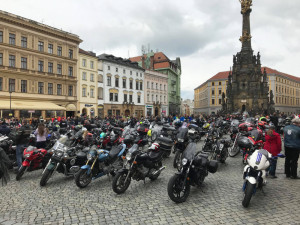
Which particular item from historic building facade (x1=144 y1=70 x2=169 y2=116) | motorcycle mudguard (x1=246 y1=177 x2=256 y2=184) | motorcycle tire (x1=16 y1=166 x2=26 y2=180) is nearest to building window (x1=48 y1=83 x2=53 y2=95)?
historic building facade (x1=144 y1=70 x2=169 y2=116)

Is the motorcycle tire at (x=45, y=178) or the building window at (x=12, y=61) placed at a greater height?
the building window at (x=12, y=61)

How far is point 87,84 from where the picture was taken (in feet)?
138

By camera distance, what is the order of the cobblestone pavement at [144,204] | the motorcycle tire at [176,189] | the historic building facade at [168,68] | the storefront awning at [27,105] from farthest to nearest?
the historic building facade at [168,68], the storefront awning at [27,105], the motorcycle tire at [176,189], the cobblestone pavement at [144,204]

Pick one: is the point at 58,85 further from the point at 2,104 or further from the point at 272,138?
the point at 272,138

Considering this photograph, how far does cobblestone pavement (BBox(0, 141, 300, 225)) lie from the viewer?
4211 millimetres

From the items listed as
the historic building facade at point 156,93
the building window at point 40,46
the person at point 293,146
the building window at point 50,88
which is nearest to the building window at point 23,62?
the building window at point 40,46

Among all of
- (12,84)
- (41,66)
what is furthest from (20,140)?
(41,66)

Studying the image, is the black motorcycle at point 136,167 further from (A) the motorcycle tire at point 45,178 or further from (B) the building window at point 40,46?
(B) the building window at point 40,46

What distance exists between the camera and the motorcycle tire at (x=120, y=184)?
5.33 meters

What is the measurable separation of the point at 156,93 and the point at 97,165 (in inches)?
2184

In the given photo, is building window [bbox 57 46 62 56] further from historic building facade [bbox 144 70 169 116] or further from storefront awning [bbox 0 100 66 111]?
historic building facade [bbox 144 70 169 116]

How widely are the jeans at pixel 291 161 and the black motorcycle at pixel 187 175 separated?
8.68 ft

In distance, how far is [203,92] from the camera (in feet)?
321

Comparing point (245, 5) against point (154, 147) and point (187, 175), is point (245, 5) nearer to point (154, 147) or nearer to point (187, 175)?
point (154, 147)
